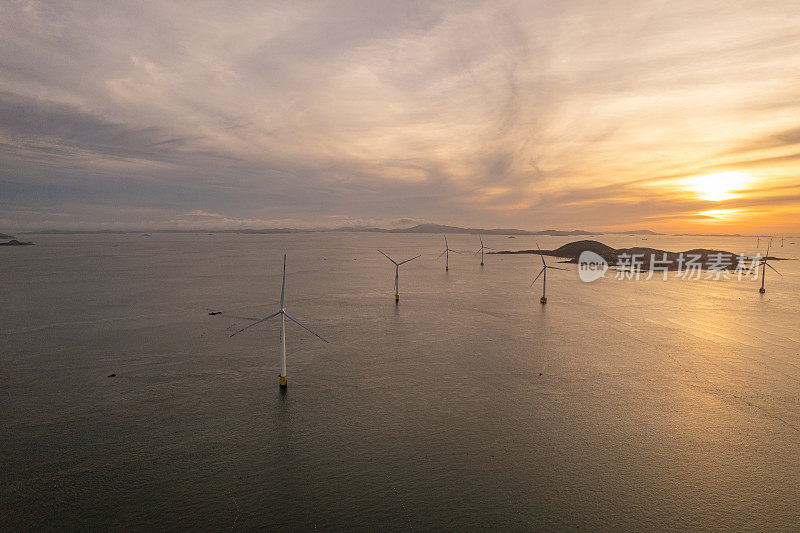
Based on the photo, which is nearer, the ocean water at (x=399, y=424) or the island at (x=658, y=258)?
the ocean water at (x=399, y=424)

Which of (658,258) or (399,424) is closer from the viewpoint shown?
(399,424)

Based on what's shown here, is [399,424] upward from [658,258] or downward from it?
downward

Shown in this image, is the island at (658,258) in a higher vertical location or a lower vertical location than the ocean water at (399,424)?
higher

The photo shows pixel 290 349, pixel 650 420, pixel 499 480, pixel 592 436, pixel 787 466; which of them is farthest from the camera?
pixel 290 349

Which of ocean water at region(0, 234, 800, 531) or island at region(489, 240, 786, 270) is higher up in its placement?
island at region(489, 240, 786, 270)

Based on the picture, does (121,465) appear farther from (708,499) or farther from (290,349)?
(708,499)

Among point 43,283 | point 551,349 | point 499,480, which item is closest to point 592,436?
point 499,480

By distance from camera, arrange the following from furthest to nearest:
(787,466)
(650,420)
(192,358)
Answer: (192,358) → (650,420) → (787,466)

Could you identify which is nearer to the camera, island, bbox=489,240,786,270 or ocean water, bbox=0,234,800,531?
ocean water, bbox=0,234,800,531
